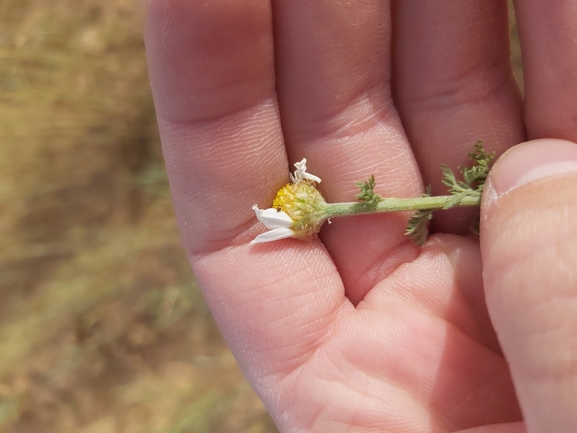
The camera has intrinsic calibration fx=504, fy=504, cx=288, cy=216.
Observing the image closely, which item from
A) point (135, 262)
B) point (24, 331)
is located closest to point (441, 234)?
point (135, 262)

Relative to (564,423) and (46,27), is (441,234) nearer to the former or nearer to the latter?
(564,423)

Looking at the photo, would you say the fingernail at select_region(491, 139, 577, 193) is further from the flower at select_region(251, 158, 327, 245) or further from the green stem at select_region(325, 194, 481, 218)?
the flower at select_region(251, 158, 327, 245)

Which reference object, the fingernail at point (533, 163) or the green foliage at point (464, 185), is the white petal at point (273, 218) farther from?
the fingernail at point (533, 163)

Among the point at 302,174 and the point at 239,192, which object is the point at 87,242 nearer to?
the point at 239,192

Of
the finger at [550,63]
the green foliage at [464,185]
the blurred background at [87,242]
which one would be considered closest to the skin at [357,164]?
the finger at [550,63]

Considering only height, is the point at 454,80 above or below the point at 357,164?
above

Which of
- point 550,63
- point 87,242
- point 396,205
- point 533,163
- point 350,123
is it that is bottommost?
point 87,242

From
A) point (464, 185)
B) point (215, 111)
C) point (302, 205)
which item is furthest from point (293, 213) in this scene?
point (464, 185)
